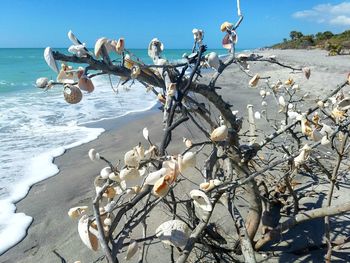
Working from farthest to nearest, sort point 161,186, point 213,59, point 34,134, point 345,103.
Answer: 1. point 34,134
2. point 345,103
3. point 213,59
4. point 161,186

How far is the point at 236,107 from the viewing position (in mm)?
9508

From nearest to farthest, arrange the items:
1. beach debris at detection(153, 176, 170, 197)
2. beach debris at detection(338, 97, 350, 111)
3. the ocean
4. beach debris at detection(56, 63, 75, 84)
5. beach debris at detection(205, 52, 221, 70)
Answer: beach debris at detection(153, 176, 170, 197) < beach debris at detection(56, 63, 75, 84) < beach debris at detection(205, 52, 221, 70) < beach debris at detection(338, 97, 350, 111) < the ocean

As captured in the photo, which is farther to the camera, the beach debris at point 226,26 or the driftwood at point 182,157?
the beach debris at point 226,26

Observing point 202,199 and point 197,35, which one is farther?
point 197,35

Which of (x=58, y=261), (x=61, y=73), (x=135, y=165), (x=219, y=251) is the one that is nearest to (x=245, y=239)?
(x=219, y=251)

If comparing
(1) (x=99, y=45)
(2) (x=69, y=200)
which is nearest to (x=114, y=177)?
(1) (x=99, y=45)

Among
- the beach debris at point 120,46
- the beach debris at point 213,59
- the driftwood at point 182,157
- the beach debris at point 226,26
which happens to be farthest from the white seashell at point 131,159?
the beach debris at point 226,26

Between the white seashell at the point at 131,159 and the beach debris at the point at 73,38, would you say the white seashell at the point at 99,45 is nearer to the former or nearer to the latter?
the beach debris at the point at 73,38

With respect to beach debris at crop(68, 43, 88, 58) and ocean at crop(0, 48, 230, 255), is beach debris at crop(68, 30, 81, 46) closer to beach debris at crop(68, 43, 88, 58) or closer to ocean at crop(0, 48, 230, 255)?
beach debris at crop(68, 43, 88, 58)

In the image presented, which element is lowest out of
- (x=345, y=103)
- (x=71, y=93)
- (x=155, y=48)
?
(x=345, y=103)

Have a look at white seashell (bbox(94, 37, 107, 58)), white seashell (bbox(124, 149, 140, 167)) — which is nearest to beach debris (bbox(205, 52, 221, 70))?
white seashell (bbox(94, 37, 107, 58))

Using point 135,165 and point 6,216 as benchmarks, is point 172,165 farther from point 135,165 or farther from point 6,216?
point 6,216

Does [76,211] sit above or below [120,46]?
below

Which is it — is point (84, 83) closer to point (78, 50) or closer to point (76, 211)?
point (78, 50)
